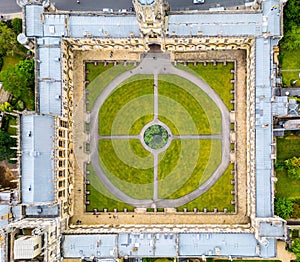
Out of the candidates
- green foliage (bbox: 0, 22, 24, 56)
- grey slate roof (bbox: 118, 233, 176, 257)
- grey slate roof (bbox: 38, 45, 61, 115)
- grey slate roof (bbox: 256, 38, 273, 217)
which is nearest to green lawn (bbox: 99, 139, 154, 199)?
grey slate roof (bbox: 118, 233, 176, 257)

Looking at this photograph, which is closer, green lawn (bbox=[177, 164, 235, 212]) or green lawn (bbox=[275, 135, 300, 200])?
green lawn (bbox=[275, 135, 300, 200])

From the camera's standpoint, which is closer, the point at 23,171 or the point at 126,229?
the point at 23,171

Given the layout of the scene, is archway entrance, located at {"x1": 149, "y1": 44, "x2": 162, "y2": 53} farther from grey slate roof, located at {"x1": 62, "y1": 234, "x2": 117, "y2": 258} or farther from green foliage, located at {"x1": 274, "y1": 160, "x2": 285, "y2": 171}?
grey slate roof, located at {"x1": 62, "y1": 234, "x2": 117, "y2": 258}

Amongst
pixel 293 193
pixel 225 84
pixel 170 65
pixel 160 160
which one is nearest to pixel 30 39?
pixel 170 65

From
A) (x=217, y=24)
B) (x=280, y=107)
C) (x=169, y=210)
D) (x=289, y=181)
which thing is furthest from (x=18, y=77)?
(x=289, y=181)

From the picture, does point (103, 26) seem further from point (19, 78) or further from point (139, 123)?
point (139, 123)

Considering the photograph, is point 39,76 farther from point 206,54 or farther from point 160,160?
point 206,54
